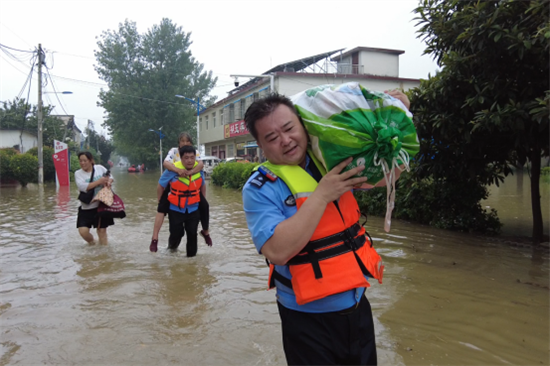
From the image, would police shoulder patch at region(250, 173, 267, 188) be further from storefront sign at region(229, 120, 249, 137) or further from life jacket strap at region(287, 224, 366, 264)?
storefront sign at region(229, 120, 249, 137)

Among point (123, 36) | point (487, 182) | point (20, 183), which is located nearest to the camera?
point (487, 182)

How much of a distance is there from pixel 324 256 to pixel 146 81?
50.6 m

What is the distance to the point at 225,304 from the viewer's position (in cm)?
474

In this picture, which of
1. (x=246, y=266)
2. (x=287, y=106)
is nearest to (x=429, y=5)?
(x=246, y=266)

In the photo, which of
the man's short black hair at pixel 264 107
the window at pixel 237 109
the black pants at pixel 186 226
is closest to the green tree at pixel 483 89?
the black pants at pixel 186 226

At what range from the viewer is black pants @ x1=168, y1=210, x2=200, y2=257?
628cm

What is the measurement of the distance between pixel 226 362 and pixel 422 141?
19.3 ft

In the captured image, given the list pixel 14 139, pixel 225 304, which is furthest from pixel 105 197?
pixel 14 139

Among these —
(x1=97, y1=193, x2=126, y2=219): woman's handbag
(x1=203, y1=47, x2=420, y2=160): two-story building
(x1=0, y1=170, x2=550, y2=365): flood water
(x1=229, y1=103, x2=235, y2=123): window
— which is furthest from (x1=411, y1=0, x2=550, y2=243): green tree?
(x1=229, y1=103, x2=235, y2=123): window

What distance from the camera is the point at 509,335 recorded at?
3814mm

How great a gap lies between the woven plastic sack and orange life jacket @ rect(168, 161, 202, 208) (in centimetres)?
458

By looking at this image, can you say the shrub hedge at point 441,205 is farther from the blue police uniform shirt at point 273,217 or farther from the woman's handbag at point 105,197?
the blue police uniform shirt at point 273,217

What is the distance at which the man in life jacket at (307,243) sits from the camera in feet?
5.70

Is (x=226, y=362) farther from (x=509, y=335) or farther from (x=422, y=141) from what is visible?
(x=422, y=141)
